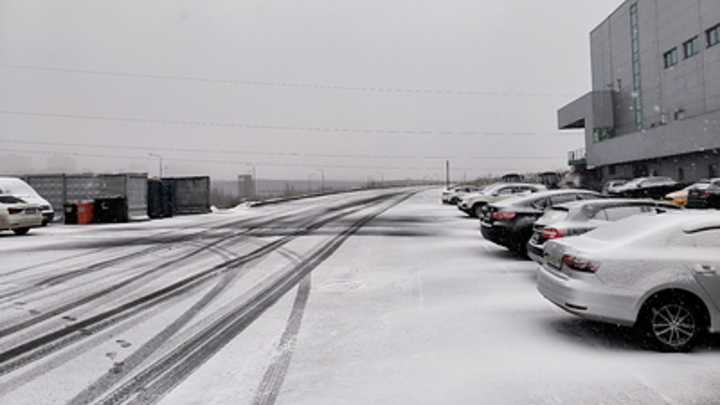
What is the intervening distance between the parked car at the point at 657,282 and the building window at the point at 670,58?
50.7 metres

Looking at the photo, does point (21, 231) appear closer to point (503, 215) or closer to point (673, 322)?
point (503, 215)

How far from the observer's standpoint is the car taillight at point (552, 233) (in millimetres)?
8094

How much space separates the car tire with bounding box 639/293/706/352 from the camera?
16.1 ft

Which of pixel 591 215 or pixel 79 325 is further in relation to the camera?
pixel 591 215

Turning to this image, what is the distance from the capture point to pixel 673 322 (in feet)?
16.3

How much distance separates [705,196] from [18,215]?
26.2 m

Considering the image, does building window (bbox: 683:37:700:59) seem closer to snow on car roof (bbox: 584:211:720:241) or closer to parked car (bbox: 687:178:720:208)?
parked car (bbox: 687:178:720:208)

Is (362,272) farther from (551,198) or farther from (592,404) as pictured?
(592,404)

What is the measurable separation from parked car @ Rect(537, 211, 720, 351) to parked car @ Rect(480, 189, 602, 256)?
5310 millimetres

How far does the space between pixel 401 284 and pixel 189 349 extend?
4.13 m

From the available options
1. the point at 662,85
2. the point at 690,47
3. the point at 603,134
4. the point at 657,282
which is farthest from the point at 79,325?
the point at 603,134

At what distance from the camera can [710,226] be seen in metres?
5.27

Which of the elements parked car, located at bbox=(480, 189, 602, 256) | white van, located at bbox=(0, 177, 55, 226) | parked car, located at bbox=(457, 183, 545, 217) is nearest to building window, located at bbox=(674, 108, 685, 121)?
parked car, located at bbox=(457, 183, 545, 217)

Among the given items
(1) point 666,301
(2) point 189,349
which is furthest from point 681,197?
(2) point 189,349
